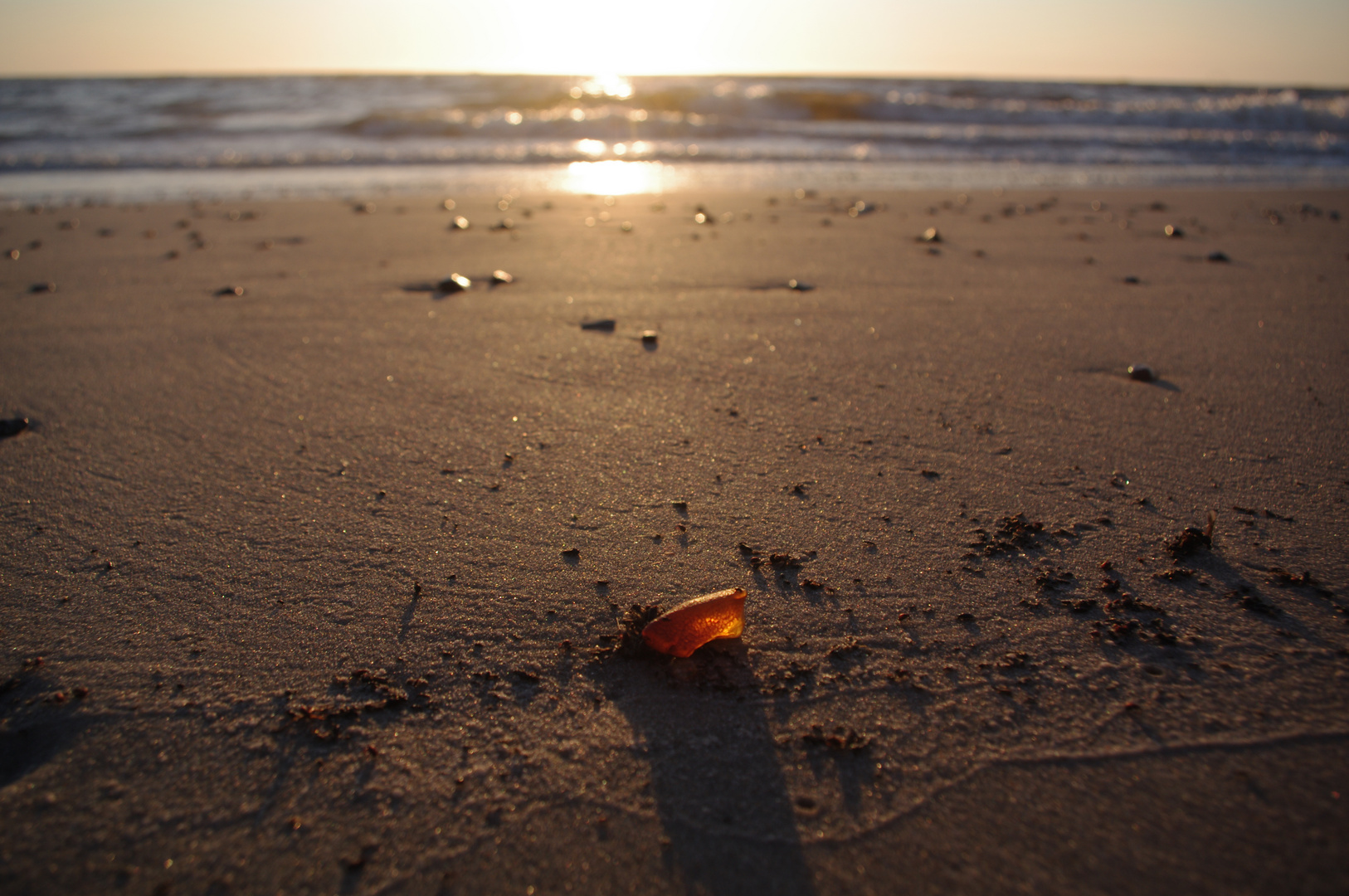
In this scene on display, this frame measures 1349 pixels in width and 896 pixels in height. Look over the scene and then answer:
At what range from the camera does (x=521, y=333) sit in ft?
9.13

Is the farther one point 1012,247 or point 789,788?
point 1012,247

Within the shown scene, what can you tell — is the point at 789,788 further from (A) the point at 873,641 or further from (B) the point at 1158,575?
(B) the point at 1158,575

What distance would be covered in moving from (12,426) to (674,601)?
1.83 m

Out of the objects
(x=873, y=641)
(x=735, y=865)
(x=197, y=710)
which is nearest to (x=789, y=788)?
(x=735, y=865)

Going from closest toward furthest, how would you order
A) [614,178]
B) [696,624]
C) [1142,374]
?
[696,624] → [1142,374] → [614,178]

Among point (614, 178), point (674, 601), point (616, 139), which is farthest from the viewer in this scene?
point (616, 139)

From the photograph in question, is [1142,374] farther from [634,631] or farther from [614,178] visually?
[614,178]

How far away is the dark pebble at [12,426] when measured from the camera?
6.69 feet

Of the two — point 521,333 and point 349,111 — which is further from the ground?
Answer: point 349,111

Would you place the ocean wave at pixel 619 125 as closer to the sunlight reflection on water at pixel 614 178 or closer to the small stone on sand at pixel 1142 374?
the sunlight reflection on water at pixel 614 178

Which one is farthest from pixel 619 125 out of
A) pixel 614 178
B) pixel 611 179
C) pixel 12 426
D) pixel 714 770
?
pixel 714 770

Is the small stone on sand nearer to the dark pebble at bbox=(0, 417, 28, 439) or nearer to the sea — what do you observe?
the dark pebble at bbox=(0, 417, 28, 439)

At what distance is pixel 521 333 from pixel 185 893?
6.82 feet

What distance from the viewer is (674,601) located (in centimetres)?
140
